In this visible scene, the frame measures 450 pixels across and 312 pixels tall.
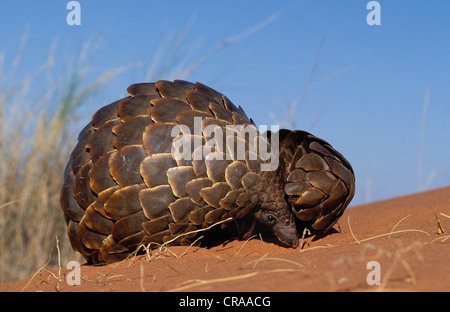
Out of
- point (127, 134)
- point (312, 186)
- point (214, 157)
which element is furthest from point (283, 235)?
point (127, 134)

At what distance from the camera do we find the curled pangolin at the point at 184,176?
2.88 metres

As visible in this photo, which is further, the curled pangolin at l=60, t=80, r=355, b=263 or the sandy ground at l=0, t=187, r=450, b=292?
the curled pangolin at l=60, t=80, r=355, b=263

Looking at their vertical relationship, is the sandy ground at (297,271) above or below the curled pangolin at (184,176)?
below

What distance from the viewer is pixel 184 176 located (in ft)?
9.39

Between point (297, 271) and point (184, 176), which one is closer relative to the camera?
point (297, 271)

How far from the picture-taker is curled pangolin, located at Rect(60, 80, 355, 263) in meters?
2.88

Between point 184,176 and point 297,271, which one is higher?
point 184,176

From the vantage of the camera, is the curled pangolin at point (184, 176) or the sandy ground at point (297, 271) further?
the curled pangolin at point (184, 176)

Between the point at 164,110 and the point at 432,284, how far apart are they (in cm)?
194

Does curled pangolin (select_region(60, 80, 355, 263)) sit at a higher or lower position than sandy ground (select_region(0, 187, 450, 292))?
higher
